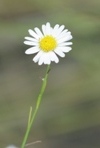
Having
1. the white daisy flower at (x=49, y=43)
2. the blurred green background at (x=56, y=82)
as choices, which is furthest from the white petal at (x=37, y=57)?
the blurred green background at (x=56, y=82)

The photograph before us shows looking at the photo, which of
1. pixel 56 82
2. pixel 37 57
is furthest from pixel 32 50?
pixel 56 82

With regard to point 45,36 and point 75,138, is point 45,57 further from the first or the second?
point 75,138

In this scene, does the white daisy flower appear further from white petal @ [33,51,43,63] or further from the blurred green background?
the blurred green background

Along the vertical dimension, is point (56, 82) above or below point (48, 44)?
above

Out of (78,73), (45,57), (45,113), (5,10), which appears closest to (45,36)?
(45,57)

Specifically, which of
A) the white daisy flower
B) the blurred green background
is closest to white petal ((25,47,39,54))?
the white daisy flower

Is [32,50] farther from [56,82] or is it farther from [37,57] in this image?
[56,82]
